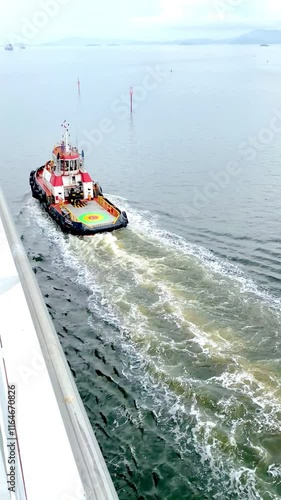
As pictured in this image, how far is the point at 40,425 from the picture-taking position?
11.0 m

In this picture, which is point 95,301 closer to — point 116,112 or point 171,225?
point 171,225

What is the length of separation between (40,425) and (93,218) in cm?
2185

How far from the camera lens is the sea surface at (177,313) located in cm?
1413

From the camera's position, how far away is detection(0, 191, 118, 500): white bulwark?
32.0ft

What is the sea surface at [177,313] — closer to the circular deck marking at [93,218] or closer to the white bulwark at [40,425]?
the circular deck marking at [93,218]

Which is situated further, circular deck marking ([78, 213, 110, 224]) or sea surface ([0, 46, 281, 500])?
circular deck marking ([78, 213, 110, 224])

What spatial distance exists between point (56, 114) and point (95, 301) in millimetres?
66959

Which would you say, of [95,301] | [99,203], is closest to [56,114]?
[99,203]
